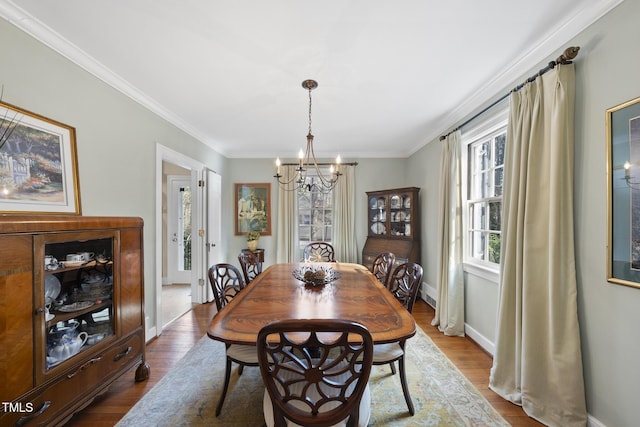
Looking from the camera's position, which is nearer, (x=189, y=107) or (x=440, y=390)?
(x=440, y=390)

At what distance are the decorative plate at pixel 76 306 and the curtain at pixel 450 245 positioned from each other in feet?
10.7

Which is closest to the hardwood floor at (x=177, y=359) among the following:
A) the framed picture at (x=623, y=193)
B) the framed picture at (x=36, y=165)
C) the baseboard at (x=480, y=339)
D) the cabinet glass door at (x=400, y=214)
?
the baseboard at (x=480, y=339)

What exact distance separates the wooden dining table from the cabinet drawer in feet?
2.95

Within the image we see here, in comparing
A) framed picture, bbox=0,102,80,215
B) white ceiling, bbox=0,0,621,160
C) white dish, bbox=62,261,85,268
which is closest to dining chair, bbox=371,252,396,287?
white ceiling, bbox=0,0,621,160

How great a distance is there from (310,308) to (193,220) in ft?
10.1

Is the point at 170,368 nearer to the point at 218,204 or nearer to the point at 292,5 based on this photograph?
the point at 218,204

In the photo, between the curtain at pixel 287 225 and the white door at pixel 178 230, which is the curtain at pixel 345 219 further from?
the white door at pixel 178 230

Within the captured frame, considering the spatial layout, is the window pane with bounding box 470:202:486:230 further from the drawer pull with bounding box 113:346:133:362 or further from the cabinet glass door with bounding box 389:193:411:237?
the drawer pull with bounding box 113:346:133:362

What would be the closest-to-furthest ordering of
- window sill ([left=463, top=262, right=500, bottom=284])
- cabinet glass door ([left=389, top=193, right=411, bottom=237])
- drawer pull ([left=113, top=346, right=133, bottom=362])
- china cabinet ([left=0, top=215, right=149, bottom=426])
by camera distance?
china cabinet ([left=0, top=215, right=149, bottom=426])
drawer pull ([left=113, top=346, right=133, bottom=362])
window sill ([left=463, top=262, right=500, bottom=284])
cabinet glass door ([left=389, top=193, right=411, bottom=237])

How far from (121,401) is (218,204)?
112 inches

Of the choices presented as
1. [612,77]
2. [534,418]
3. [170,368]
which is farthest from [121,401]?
[612,77]

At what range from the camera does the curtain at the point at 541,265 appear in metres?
1.58

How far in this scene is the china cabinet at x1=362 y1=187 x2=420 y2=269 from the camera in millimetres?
4039

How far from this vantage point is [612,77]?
141 cm
